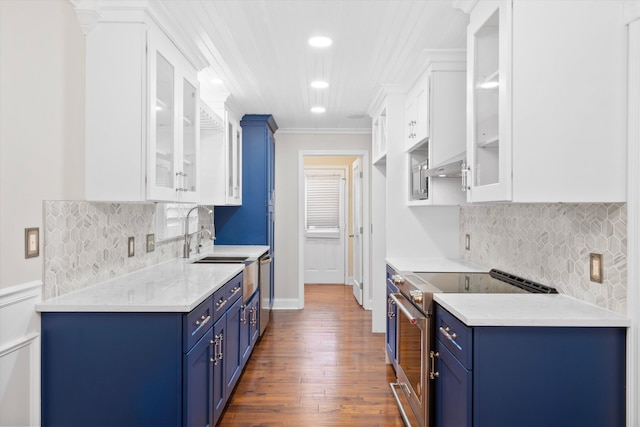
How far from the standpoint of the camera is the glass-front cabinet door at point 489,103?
67.9 inches

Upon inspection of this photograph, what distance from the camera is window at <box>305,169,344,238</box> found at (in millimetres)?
7477

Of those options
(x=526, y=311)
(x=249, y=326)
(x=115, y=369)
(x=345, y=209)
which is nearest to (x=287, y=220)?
(x=345, y=209)

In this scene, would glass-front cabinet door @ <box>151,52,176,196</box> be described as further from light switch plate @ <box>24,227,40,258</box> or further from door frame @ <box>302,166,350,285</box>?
door frame @ <box>302,166,350,285</box>

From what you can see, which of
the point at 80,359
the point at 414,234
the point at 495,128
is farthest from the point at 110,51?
the point at 414,234

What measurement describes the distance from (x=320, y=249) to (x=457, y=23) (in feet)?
17.4

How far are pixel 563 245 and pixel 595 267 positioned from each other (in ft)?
0.83

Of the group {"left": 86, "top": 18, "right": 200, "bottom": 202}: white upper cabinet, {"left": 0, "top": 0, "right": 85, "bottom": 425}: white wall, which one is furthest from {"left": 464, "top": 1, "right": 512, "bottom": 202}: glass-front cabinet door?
{"left": 0, "top": 0, "right": 85, "bottom": 425}: white wall

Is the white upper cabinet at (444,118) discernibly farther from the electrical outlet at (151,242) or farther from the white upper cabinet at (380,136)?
the electrical outlet at (151,242)

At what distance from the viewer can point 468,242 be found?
3301mm

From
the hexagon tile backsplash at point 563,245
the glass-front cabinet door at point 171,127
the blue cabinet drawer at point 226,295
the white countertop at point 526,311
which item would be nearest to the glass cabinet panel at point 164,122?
the glass-front cabinet door at point 171,127

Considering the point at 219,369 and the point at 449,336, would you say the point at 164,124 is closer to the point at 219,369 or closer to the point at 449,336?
the point at 219,369

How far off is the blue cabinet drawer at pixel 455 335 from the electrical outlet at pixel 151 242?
79.4 inches

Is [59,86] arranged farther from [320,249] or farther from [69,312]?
[320,249]

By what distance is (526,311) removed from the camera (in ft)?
5.55
